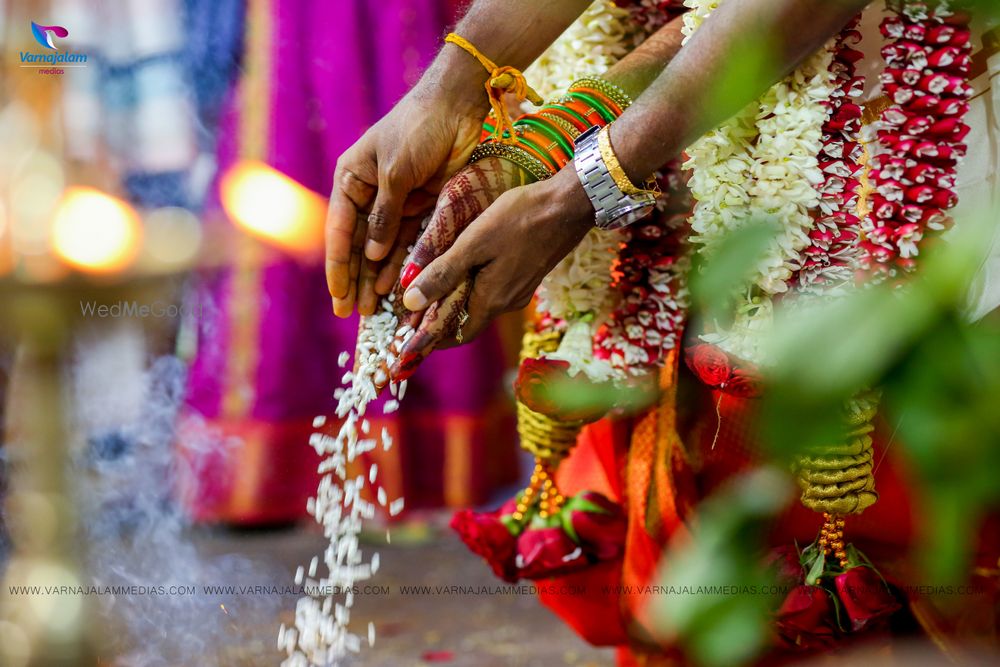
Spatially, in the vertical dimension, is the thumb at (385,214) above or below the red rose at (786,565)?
above

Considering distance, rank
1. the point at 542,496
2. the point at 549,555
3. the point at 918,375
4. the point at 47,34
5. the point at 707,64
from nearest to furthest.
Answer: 1. the point at 918,375
2. the point at 707,64
3. the point at 549,555
4. the point at 542,496
5. the point at 47,34

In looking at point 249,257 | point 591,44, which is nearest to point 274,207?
point 249,257

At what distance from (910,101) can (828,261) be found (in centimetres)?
20

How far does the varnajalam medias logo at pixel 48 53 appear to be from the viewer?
2418 millimetres

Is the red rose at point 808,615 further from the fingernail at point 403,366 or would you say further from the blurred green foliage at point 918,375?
the blurred green foliage at point 918,375

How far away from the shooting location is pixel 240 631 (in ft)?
6.95

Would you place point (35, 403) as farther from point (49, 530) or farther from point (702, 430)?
point (702, 430)

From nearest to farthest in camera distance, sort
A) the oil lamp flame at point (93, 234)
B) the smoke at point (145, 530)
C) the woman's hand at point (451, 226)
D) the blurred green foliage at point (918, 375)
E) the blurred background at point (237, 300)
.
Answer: the blurred green foliage at point (918, 375) → the woman's hand at point (451, 226) → the oil lamp flame at point (93, 234) → the smoke at point (145, 530) → the blurred background at point (237, 300)

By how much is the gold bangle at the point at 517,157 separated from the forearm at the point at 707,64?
0.49 feet

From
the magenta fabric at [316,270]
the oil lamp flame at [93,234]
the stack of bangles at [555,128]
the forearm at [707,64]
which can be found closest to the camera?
the forearm at [707,64]

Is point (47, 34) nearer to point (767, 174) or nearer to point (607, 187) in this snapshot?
point (607, 187)

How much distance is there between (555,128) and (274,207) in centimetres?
189

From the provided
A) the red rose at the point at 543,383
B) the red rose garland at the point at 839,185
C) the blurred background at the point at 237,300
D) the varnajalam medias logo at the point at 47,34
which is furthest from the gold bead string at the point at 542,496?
the varnajalam medias logo at the point at 47,34

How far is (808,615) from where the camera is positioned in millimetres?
1147
